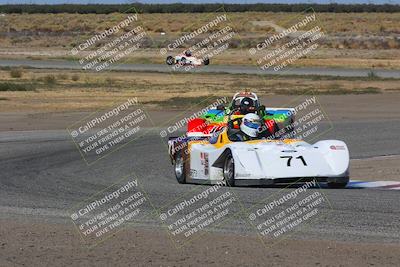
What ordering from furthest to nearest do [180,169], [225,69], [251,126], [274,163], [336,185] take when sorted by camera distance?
[225,69] < [180,169] < [251,126] < [336,185] < [274,163]

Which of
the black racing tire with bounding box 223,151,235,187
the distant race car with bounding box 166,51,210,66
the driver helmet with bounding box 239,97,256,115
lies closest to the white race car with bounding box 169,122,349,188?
the black racing tire with bounding box 223,151,235,187

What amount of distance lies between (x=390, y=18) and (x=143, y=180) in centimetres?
11691

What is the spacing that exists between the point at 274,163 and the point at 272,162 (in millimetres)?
37

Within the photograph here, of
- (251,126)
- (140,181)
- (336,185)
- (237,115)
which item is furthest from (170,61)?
(336,185)

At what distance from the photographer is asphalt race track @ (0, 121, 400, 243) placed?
38.8 feet

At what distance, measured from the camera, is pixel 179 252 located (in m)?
10.3

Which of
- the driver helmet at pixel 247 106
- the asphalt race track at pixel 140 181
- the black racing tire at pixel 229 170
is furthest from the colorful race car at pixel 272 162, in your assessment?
the driver helmet at pixel 247 106

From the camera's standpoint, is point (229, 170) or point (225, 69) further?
point (225, 69)

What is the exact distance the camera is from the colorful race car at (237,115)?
22141mm

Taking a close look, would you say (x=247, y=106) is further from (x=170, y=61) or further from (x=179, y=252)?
(x=170, y=61)

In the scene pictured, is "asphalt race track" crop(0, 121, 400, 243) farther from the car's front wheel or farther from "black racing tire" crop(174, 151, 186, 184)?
the car's front wheel

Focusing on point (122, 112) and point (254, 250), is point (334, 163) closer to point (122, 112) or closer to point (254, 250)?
point (254, 250)

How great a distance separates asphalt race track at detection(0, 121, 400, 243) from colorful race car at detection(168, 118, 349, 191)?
0.26 metres

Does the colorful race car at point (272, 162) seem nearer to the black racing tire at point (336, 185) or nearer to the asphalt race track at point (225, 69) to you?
the black racing tire at point (336, 185)
